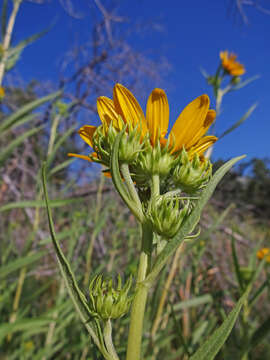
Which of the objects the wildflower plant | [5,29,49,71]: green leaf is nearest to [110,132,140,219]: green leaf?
the wildflower plant

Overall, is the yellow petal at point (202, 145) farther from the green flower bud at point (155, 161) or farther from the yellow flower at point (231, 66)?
A: the yellow flower at point (231, 66)

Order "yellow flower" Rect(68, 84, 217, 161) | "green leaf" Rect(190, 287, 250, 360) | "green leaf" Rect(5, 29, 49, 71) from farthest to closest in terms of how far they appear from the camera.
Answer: "green leaf" Rect(5, 29, 49, 71) < "yellow flower" Rect(68, 84, 217, 161) < "green leaf" Rect(190, 287, 250, 360)

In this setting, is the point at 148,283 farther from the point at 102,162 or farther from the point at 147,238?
the point at 102,162

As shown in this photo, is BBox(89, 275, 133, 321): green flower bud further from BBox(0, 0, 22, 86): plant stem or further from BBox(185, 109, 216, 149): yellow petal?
BBox(0, 0, 22, 86): plant stem

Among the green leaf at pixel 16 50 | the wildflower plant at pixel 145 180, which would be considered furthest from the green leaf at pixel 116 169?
the green leaf at pixel 16 50

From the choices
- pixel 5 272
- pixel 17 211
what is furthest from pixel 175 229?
pixel 17 211

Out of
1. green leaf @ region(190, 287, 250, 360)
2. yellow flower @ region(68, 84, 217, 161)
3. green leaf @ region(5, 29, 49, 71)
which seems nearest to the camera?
green leaf @ region(190, 287, 250, 360)
